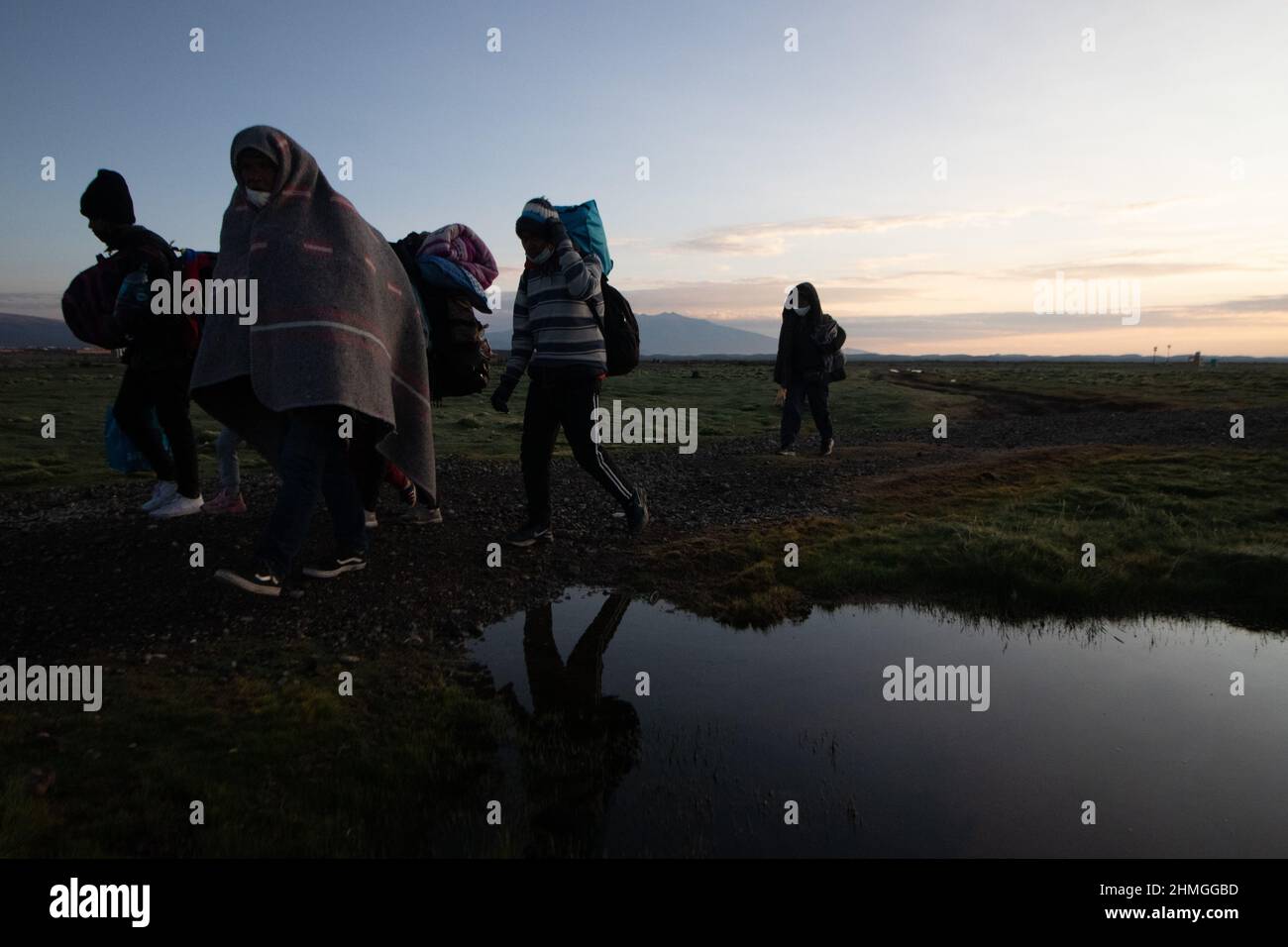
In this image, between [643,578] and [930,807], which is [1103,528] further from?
[930,807]

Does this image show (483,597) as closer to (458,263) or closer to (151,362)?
(458,263)

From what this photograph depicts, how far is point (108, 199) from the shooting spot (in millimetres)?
6895

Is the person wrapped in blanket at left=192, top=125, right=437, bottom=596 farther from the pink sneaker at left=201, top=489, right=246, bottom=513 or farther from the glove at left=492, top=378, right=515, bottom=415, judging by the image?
the pink sneaker at left=201, top=489, right=246, bottom=513

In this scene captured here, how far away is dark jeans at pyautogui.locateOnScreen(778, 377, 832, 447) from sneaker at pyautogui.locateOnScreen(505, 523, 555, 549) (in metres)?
8.00

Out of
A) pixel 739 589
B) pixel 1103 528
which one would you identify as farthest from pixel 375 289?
pixel 1103 528

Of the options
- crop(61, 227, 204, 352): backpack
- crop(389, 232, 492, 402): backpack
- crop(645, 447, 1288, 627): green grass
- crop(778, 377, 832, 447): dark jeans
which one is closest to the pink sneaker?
crop(61, 227, 204, 352): backpack

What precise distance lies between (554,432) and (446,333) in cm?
136

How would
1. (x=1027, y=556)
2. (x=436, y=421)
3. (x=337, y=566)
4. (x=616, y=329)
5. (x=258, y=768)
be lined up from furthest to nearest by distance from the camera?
(x=436, y=421), (x=616, y=329), (x=1027, y=556), (x=337, y=566), (x=258, y=768)

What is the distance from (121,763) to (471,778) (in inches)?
63.6

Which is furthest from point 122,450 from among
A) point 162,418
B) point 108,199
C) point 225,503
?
point 108,199

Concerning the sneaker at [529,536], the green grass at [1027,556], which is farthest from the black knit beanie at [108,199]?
the green grass at [1027,556]

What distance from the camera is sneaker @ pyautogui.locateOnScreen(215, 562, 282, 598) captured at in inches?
202

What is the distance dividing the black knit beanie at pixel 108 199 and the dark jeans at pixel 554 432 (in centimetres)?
385
